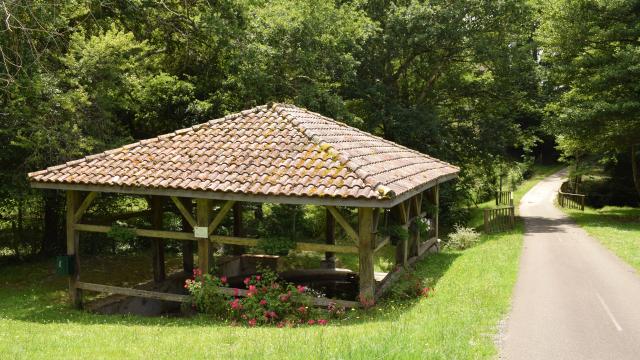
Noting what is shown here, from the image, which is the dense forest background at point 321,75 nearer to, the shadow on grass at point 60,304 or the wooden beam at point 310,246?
the shadow on grass at point 60,304

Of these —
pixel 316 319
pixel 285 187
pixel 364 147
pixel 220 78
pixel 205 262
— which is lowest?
pixel 316 319

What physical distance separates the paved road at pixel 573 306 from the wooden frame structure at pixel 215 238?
9.05 ft

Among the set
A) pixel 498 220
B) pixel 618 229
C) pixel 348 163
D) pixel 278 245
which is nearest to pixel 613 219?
pixel 618 229

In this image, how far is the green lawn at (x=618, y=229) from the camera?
1670 centimetres

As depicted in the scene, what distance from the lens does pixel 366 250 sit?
34.6 feet

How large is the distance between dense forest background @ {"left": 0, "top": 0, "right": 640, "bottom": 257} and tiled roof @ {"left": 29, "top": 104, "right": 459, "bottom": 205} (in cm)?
216

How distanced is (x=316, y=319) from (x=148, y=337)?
9.90ft

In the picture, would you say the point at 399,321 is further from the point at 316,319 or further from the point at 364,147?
the point at 364,147

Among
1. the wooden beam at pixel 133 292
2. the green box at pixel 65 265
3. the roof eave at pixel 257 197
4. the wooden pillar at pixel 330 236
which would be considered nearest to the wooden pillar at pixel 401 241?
the roof eave at pixel 257 197

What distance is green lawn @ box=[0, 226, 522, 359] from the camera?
743 cm

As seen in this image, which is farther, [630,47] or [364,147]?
[630,47]

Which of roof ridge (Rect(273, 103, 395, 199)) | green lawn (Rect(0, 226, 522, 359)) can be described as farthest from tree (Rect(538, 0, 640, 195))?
roof ridge (Rect(273, 103, 395, 199))

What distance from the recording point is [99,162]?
13086 millimetres

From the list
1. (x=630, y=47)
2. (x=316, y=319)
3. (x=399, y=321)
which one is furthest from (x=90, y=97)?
(x=630, y=47)
